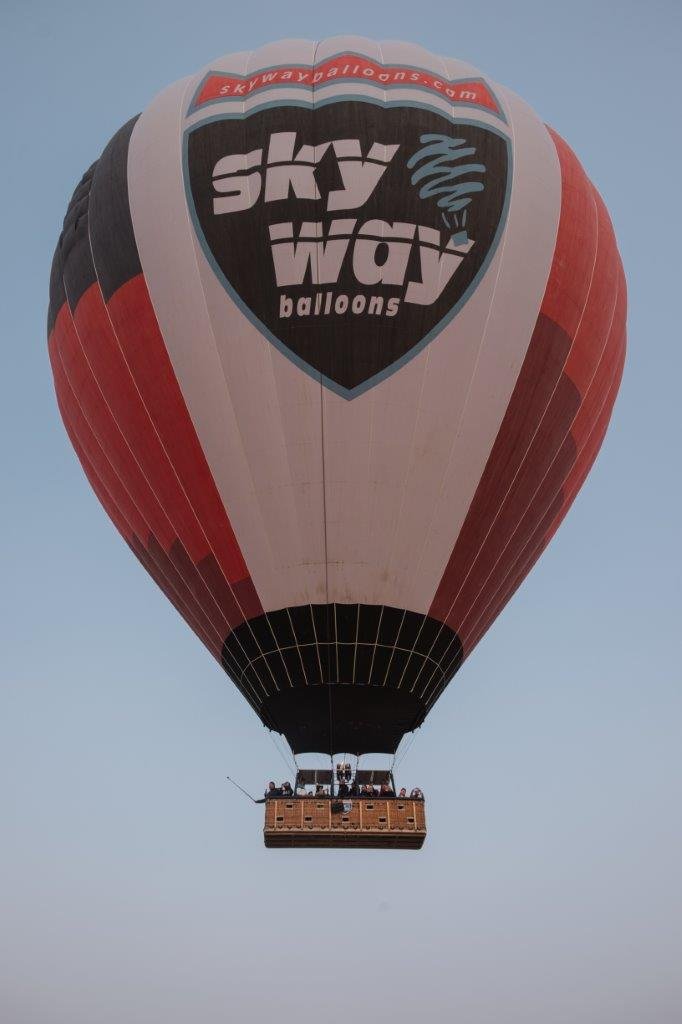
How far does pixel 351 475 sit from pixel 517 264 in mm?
3302

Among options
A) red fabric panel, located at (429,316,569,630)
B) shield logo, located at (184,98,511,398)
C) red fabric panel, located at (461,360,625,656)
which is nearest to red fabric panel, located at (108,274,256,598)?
shield logo, located at (184,98,511,398)

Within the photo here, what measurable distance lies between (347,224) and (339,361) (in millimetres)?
1592

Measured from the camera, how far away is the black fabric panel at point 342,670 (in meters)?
14.6

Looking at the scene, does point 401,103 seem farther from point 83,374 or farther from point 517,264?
point 83,374

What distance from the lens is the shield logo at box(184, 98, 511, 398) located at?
14.5 m

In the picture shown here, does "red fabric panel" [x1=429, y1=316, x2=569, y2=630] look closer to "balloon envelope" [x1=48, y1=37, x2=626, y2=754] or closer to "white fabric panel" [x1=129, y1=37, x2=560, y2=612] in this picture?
"balloon envelope" [x1=48, y1=37, x2=626, y2=754]

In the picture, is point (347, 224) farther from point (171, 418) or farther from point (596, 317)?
point (596, 317)

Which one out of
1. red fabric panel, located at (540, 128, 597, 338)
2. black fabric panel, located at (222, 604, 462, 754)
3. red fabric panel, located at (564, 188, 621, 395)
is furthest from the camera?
red fabric panel, located at (564, 188, 621, 395)

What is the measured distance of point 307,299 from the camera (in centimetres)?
1452

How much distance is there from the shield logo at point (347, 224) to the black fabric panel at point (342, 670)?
2690 millimetres

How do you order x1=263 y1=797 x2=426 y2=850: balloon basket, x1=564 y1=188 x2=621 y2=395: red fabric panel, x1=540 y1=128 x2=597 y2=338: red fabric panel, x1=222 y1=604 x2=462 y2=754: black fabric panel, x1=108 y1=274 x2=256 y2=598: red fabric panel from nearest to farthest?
A: x1=263 y1=797 x2=426 y2=850: balloon basket, x1=222 y1=604 x2=462 y2=754: black fabric panel, x1=108 y1=274 x2=256 y2=598: red fabric panel, x1=540 y1=128 x2=597 y2=338: red fabric panel, x1=564 y1=188 x2=621 y2=395: red fabric panel

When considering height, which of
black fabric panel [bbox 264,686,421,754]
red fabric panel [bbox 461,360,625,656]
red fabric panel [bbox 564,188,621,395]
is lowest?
black fabric panel [bbox 264,686,421,754]

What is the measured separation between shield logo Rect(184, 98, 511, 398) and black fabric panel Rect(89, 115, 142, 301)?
1013mm

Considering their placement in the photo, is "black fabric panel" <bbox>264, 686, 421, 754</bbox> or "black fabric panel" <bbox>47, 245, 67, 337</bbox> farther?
"black fabric panel" <bbox>47, 245, 67, 337</bbox>
